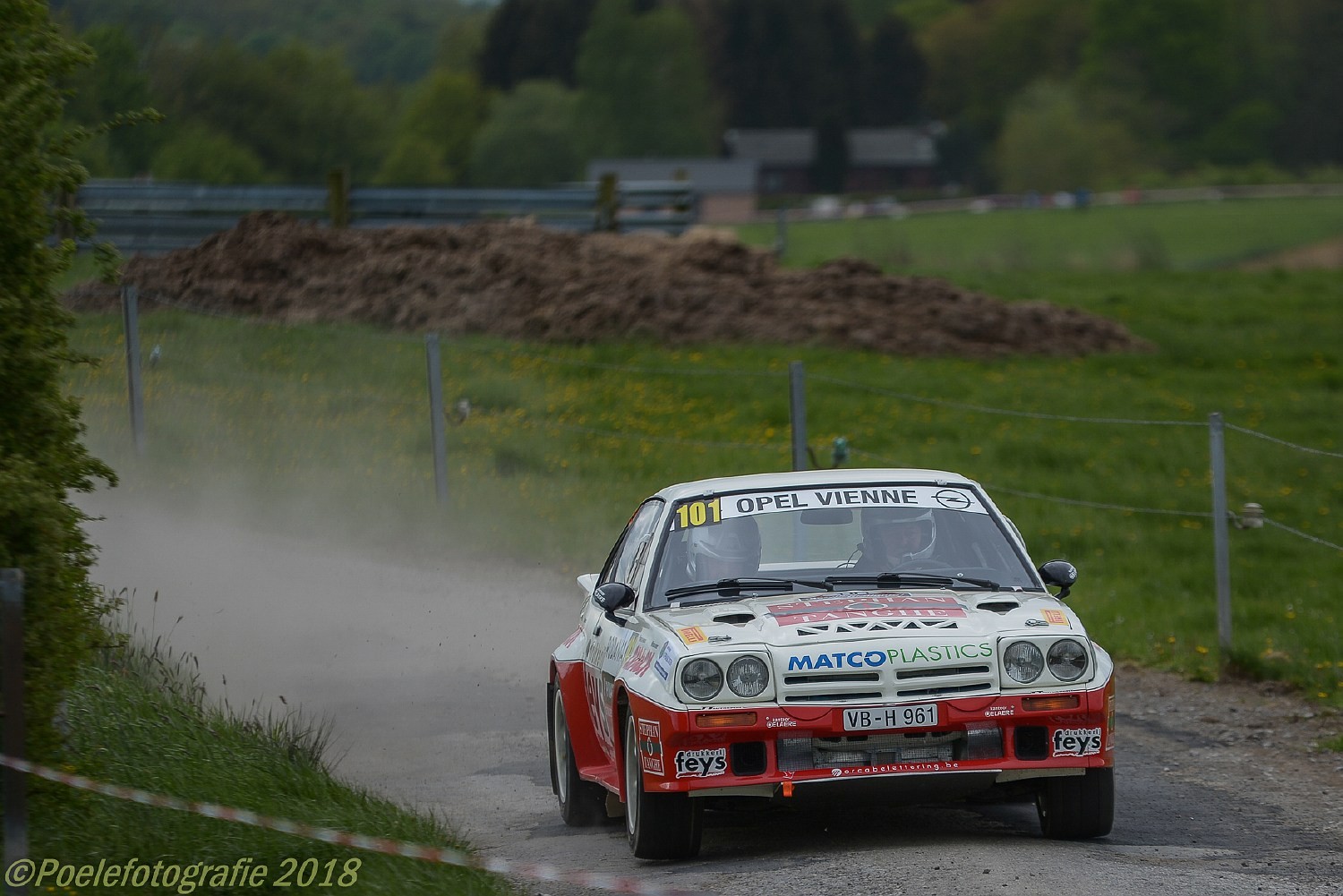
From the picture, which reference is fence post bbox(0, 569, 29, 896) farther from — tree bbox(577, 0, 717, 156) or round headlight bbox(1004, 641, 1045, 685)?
tree bbox(577, 0, 717, 156)

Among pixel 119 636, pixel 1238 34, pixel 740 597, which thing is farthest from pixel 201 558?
pixel 1238 34

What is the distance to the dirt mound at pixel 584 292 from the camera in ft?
Answer: 82.5

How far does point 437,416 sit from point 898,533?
9883 mm

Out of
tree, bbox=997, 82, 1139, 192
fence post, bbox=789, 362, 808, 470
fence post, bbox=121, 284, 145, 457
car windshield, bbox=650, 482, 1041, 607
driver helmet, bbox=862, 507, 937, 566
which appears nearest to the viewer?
car windshield, bbox=650, 482, 1041, 607

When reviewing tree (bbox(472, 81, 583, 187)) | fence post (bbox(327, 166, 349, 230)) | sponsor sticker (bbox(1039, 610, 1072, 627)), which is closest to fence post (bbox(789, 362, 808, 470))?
sponsor sticker (bbox(1039, 610, 1072, 627))

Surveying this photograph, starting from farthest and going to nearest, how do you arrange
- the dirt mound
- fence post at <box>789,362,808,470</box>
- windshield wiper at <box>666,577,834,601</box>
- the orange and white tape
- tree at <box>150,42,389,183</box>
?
1. tree at <box>150,42,389,183</box>
2. the dirt mound
3. fence post at <box>789,362,808,470</box>
4. windshield wiper at <box>666,577,834,601</box>
5. the orange and white tape

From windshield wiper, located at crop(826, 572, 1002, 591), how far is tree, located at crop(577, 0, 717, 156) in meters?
120

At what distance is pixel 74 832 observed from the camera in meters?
6.21

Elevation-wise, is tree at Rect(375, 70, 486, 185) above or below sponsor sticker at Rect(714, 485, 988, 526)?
above

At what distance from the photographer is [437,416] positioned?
679 inches

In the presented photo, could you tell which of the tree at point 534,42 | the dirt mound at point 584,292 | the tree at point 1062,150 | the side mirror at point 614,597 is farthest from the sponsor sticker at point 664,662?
the tree at point 534,42

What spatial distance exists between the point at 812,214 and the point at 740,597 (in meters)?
91.9

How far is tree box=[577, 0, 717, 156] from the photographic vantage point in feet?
425

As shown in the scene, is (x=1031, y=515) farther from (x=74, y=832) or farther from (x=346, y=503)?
(x=74, y=832)
